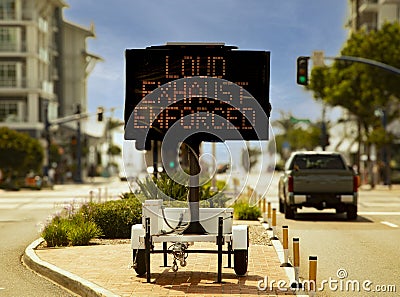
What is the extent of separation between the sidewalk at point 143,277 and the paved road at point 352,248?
30.7 inches

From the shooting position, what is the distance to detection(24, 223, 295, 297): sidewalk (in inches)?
413

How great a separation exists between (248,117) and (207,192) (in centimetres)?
1035

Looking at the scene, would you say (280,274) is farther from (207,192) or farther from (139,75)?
(207,192)

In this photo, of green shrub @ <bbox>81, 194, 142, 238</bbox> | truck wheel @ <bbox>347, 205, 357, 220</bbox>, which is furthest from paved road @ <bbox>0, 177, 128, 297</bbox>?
truck wheel @ <bbox>347, 205, 357, 220</bbox>

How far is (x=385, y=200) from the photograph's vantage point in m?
36.5

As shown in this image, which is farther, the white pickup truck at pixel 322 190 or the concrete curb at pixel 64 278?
the white pickup truck at pixel 322 190

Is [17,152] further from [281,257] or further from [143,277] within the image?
[143,277]

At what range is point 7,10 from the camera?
80375 millimetres

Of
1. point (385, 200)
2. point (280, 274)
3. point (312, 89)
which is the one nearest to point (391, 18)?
point (312, 89)

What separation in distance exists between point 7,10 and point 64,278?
71860 millimetres

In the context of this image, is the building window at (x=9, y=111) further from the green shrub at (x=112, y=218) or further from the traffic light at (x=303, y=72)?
the green shrub at (x=112, y=218)

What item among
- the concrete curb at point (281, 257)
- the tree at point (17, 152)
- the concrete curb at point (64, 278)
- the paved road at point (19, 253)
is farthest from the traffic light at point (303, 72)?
the tree at point (17, 152)

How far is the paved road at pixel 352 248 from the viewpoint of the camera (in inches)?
468

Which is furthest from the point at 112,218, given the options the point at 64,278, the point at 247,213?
the point at 247,213
